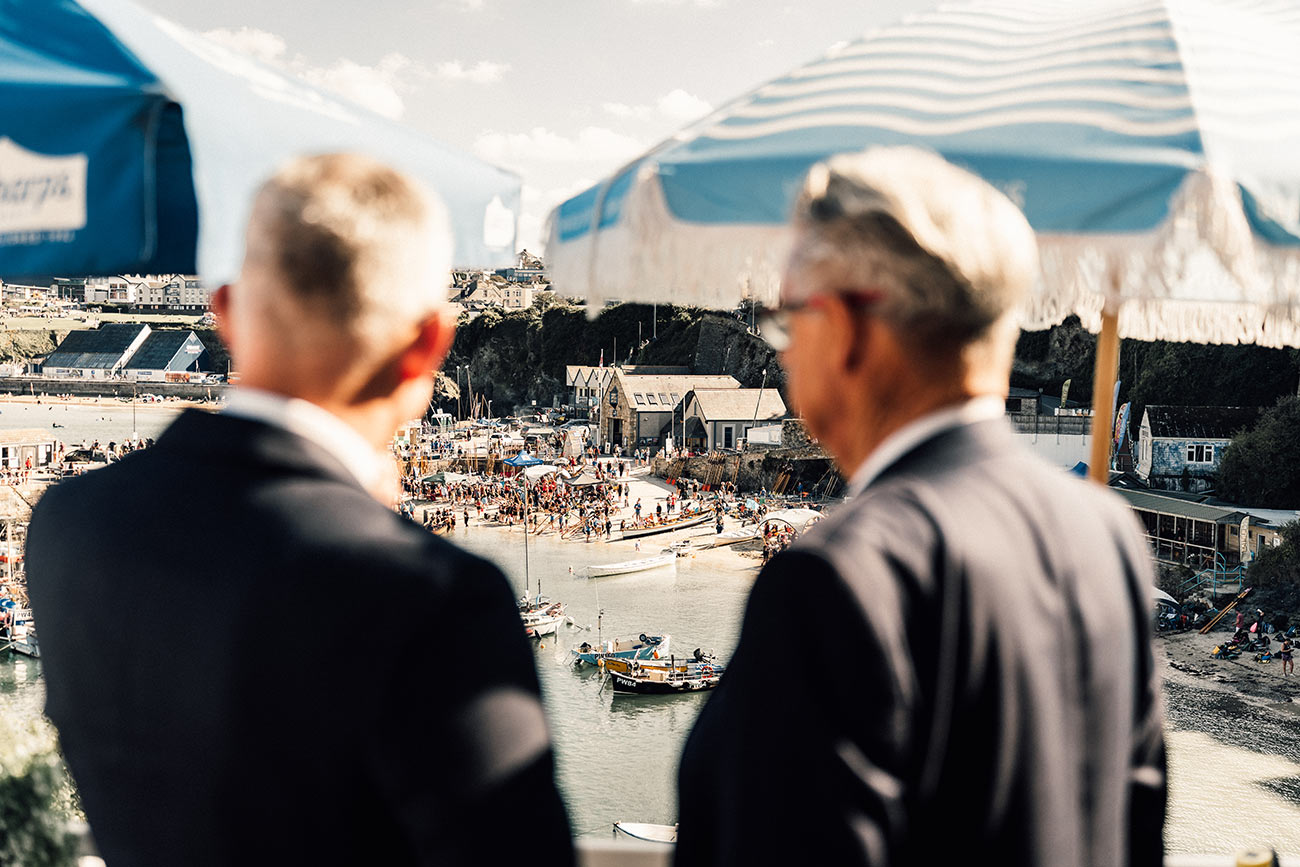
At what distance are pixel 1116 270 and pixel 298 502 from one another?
1387 mm

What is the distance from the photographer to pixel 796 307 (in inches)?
49.0

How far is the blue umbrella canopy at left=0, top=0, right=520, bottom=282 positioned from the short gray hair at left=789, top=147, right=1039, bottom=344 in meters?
1.15

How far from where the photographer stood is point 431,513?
135ft

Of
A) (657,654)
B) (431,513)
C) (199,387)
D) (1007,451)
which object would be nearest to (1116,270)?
(1007,451)

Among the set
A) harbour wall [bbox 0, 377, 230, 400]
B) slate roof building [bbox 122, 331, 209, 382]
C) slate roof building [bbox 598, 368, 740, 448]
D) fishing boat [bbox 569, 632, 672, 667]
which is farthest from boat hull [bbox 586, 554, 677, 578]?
slate roof building [bbox 122, 331, 209, 382]

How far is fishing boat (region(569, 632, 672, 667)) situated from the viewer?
23.8 metres

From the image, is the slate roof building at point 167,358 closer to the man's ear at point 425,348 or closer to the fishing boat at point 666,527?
the fishing boat at point 666,527

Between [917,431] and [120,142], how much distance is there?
1652mm

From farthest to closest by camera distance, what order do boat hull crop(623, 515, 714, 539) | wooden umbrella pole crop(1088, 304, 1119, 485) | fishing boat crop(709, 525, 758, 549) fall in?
1. boat hull crop(623, 515, 714, 539)
2. fishing boat crop(709, 525, 758, 549)
3. wooden umbrella pole crop(1088, 304, 1119, 485)

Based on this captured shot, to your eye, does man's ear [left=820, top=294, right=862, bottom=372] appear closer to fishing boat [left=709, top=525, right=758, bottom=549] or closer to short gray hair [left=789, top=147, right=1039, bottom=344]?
short gray hair [left=789, top=147, right=1039, bottom=344]

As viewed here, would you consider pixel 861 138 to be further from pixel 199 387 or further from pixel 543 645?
pixel 199 387

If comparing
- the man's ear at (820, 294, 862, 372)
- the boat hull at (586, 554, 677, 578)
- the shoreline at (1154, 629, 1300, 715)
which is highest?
the man's ear at (820, 294, 862, 372)

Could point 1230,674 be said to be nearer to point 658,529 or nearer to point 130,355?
point 658,529

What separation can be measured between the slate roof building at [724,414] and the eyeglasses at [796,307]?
162ft
